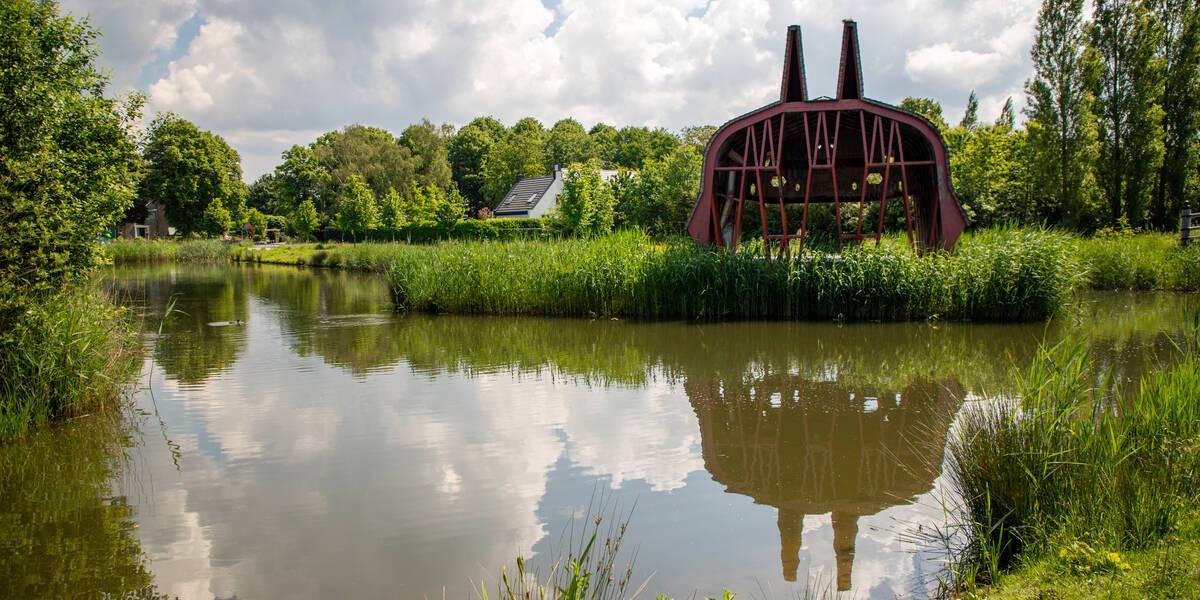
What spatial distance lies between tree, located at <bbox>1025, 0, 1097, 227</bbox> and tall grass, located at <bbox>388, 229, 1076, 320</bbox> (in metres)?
11.9

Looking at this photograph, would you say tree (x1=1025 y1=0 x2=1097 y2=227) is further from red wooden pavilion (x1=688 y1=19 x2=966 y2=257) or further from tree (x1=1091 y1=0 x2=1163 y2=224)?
red wooden pavilion (x1=688 y1=19 x2=966 y2=257)

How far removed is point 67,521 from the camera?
5320 millimetres

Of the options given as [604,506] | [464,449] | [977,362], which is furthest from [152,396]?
[977,362]

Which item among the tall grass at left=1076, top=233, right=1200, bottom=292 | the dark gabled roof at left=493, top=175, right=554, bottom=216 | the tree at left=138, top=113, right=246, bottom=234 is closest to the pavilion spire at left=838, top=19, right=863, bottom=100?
the tall grass at left=1076, top=233, right=1200, bottom=292

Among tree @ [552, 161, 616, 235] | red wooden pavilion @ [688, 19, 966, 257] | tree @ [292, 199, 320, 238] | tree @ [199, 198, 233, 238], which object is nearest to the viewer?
red wooden pavilion @ [688, 19, 966, 257]

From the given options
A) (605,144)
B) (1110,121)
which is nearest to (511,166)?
(605,144)

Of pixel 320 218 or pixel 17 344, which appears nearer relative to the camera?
pixel 17 344

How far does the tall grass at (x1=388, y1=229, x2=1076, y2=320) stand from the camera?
533 inches

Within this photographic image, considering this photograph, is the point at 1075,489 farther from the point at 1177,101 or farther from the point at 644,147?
the point at 644,147

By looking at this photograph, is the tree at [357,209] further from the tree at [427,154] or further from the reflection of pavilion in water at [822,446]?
the reflection of pavilion in water at [822,446]

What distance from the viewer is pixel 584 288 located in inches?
613

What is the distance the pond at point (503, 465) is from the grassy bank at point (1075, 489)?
45 centimetres

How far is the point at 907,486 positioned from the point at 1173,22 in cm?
2749

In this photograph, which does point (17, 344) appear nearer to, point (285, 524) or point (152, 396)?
point (152, 396)
